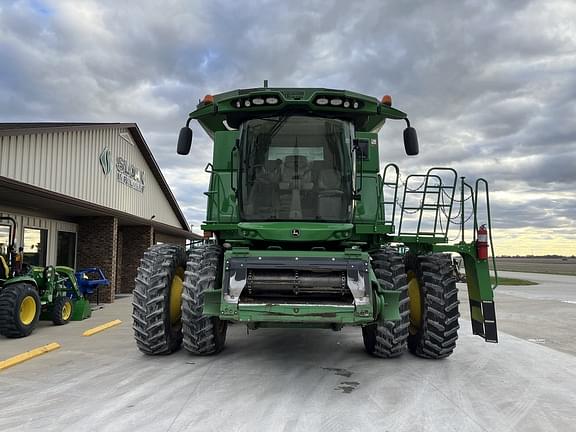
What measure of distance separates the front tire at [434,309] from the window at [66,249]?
12040 mm

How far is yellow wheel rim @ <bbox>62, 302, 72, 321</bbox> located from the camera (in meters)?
10.4

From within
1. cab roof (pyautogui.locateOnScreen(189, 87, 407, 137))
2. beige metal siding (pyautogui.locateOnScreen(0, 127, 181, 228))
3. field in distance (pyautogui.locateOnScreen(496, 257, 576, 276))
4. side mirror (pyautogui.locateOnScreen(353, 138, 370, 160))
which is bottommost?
field in distance (pyautogui.locateOnScreen(496, 257, 576, 276))

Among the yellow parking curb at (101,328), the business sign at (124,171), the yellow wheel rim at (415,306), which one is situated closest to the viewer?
the yellow wheel rim at (415,306)

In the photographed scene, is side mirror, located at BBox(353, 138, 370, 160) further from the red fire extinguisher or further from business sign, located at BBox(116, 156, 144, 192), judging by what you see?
business sign, located at BBox(116, 156, 144, 192)

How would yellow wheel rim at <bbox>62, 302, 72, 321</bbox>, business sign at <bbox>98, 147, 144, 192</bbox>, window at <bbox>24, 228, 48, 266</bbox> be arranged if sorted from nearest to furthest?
1. yellow wheel rim at <bbox>62, 302, 72, 321</bbox>
2. window at <bbox>24, 228, 48, 266</bbox>
3. business sign at <bbox>98, 147, 144, 192</bbox>

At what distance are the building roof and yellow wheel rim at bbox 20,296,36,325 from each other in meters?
3.52

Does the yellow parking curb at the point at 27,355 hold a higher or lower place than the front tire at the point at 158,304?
lower

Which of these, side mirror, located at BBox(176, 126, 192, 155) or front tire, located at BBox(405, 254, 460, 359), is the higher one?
side mirror, located at BBox(176, 126, 192, 155)

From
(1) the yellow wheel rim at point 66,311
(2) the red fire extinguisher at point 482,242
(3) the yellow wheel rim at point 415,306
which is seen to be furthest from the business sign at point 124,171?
(2) the red fire extinguisher at point 482,242

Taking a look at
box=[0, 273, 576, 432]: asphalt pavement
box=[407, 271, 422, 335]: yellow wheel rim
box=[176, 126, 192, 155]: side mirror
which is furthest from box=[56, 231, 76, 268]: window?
box=[407, 271, 422, 335]: yellow wheel rim

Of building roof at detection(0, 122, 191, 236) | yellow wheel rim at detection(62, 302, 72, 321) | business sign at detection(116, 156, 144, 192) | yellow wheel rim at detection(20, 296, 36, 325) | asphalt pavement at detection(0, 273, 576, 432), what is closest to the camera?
asphalt pavement at detection(0, 273, 576, 432)

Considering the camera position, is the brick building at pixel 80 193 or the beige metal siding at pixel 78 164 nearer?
the beige metal siding at pixel 78 164

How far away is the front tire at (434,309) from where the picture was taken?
21.1 ft

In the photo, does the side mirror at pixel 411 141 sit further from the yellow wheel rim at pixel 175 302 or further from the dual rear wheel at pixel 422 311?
the yellow wheel rim at pixel 175 302
